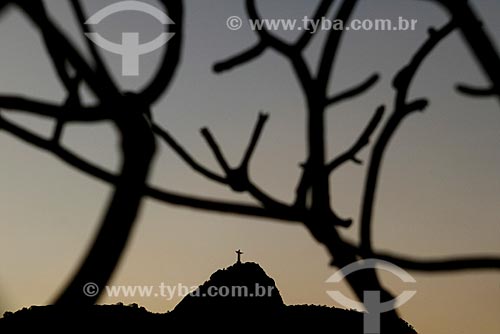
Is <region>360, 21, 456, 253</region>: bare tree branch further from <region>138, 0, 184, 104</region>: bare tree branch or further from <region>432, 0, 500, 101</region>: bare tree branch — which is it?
<region>138, 0, 184, 104</region>: bare tree branch

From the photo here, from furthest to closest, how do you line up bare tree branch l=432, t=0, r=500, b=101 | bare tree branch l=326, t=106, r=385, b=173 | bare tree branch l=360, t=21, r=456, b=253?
bare tree branch l=326, t=106, r=385, b=173, bare tree branch l=360, t=21, r=456, b=253, bare tree branch l=432, t=0, r=500, b=101

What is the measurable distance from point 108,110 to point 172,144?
14cm

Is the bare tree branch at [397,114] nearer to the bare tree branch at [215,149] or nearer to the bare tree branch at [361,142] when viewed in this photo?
the bare tree branch at [361,142]

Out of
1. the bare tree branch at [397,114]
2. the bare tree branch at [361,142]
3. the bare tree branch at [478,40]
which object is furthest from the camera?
the bare tree branch at [361,142]

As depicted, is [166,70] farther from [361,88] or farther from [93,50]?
[361,88]

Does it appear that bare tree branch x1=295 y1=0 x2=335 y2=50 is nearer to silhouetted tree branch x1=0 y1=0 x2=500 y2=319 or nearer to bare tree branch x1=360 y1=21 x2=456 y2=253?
silhouetted tree branch x1=0 y1=0 x2=500 y2=319

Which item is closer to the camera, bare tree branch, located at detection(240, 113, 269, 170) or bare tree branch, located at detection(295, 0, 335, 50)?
bare tree branch, located at detection(295, 0, 335, 50)

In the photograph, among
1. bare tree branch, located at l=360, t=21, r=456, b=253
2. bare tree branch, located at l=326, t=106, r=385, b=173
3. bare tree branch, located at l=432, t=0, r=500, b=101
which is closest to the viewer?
bare tree branch, located at l=432, t=0, r=500, b=101

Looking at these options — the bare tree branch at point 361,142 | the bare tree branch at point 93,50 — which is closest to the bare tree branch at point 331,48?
the bare tree branch at point 361,142

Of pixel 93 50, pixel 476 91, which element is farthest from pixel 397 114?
pixel 93 50

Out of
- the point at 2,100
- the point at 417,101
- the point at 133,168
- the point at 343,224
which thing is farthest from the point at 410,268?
the point at 2,100

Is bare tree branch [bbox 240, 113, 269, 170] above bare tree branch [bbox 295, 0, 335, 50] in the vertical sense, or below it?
below

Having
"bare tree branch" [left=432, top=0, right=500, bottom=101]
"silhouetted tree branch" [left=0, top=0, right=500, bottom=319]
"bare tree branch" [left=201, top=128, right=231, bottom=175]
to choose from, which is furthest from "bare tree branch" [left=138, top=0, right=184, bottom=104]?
"bare tree branch" [left=432, top=0, right=500, bottom=101]

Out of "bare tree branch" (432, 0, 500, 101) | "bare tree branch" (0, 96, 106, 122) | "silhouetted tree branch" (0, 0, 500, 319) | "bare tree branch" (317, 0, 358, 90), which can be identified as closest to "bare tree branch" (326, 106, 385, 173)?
"silhouetted tree branch" (0, 0, 500, 319)
